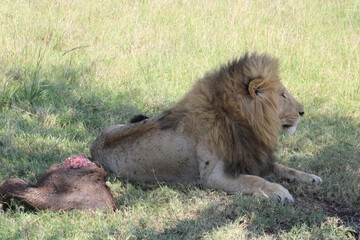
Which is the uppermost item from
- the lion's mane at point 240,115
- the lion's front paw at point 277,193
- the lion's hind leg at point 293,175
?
the lion's mane at point 240,115

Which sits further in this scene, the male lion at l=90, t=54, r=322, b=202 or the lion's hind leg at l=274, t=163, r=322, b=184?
the lion's hind leg at l=274, t=163, r=322, b=184

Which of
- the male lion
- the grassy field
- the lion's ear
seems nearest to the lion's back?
the male lion

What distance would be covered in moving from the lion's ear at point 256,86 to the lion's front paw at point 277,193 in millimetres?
667

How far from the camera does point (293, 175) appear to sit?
389 centimetres

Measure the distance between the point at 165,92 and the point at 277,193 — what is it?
2664 millimetres

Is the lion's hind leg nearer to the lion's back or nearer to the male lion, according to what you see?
the male lion

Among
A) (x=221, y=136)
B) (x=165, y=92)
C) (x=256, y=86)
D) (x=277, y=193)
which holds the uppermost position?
(x=256, y=86)

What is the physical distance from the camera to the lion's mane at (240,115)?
3646mm

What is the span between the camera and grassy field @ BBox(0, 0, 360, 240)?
3.13 m

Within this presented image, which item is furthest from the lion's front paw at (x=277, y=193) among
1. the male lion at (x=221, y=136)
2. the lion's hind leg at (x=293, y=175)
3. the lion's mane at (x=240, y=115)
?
the lion's hind leg at (x=293, y=175)

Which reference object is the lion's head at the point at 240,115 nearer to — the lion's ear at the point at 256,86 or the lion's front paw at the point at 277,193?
the lion's ear at the point at 256,86

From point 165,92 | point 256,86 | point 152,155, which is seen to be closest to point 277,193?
point 256,86

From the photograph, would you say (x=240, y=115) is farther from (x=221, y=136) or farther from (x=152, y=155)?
(x=152, y=155)

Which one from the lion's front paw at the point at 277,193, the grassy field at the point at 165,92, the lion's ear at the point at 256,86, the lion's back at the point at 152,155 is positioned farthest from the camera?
the lion's back at the point at 152,155
